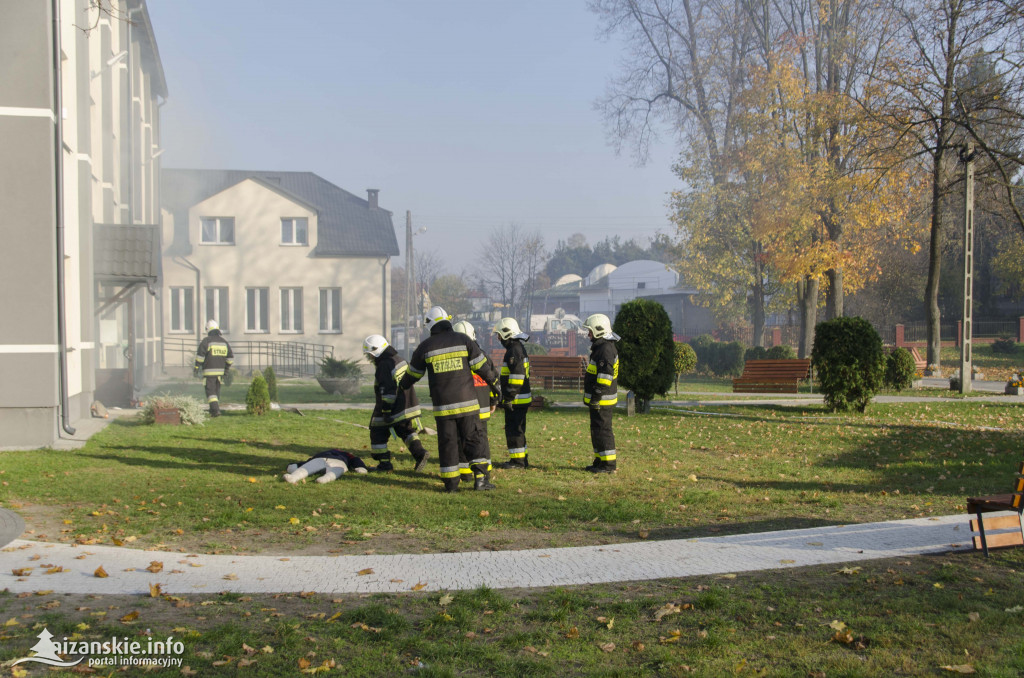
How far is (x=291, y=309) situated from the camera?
36.3 m

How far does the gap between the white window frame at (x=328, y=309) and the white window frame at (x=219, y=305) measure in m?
3.96

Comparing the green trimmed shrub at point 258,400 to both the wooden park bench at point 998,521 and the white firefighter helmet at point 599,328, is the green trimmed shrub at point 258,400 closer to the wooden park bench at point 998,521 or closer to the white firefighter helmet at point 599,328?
the white firefighter helmet at point 599,328

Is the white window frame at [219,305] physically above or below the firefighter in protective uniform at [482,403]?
above

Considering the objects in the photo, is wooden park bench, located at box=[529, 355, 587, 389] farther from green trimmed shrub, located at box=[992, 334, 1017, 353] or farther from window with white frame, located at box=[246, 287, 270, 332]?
green trimmed shrub, located at box=[992, 334, 1017, 353]

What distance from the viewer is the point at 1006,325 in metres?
42.3

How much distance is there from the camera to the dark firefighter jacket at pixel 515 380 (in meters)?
10.4

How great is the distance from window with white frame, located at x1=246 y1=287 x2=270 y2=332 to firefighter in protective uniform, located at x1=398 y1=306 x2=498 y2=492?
93.7ft

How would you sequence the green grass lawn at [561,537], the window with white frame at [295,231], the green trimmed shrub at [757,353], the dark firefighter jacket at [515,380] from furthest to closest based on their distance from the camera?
the window with white frame at [295,231] → the green trimmed shrub at [757,353] → the dark firefighter jacket at [515,380] → the green grass lawn at [561,537]

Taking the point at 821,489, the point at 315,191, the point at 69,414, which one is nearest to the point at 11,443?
the point at 69,414

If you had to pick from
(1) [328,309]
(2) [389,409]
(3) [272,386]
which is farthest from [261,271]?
(2) [389,409]

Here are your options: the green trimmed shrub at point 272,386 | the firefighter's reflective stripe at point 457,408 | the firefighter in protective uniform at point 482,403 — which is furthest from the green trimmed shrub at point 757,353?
the firefighter's reflective stripe at point 457,408

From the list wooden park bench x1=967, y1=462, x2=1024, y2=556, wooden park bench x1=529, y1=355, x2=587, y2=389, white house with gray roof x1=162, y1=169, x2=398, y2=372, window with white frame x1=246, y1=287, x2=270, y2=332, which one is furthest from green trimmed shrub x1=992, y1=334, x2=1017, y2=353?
wooden park bench x1=967, y1=462, x2=1024, y2=556

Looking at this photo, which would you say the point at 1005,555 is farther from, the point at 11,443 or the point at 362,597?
the point at 11,443

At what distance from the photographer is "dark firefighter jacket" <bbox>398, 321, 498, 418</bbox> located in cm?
880
